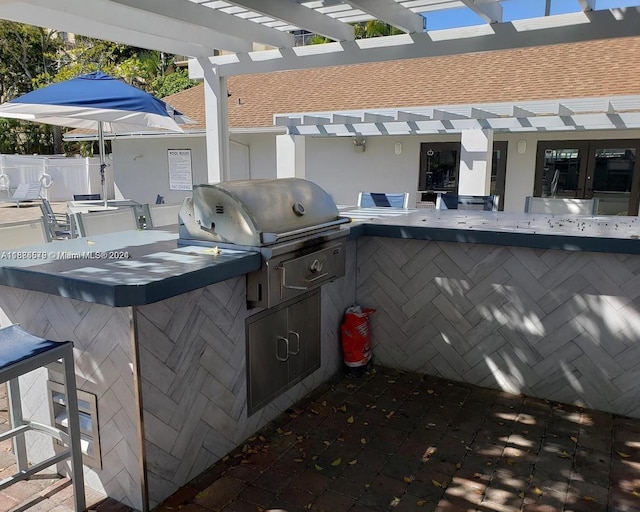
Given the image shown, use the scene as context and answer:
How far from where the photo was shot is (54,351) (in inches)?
91.4

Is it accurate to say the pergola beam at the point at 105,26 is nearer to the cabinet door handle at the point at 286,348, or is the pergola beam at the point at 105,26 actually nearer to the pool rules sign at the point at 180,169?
the cabinet door handle at the point at 286,348

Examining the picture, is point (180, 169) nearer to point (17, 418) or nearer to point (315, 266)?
point (315, 266)

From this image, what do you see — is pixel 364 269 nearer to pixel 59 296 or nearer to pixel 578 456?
pixel 578 456

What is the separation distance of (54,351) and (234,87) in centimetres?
1301

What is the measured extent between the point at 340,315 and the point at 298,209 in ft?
4.40

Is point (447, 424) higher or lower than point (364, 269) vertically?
lower

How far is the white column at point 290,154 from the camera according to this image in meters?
9.91

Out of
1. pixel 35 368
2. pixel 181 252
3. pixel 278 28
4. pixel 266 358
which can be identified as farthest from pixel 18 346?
pixel 278 28

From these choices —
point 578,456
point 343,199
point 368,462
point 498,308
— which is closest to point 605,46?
point 343,199

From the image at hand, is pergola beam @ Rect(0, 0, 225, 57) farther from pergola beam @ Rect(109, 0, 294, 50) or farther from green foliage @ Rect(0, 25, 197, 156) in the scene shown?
green foliage @ Rect(0, 25, 197, 156)

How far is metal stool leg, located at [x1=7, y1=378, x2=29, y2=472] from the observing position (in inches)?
108

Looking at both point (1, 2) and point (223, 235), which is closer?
point (223, 235)

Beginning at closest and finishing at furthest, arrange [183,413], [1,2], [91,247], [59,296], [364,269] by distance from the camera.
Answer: [59,296]
[183,413]
[91,247]
[1,2]
[364,269]

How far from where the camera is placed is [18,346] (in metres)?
2.32
